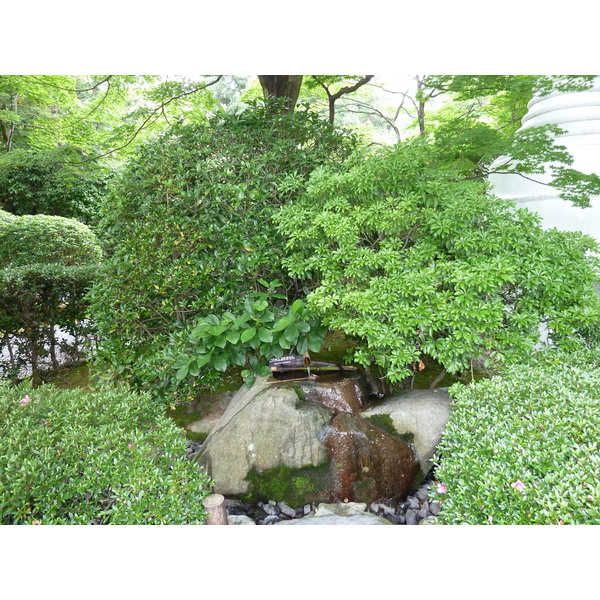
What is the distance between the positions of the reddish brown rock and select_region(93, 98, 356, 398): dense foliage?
1.23 metres

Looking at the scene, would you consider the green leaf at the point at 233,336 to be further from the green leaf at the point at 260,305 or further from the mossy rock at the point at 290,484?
the mossy rock at the point at 290,484

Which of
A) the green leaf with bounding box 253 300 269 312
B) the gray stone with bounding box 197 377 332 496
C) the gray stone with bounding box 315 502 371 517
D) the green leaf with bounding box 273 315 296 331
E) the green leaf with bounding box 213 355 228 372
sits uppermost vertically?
the green leaf with bounding box 253 300 269 312

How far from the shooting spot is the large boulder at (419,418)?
2.76 meters

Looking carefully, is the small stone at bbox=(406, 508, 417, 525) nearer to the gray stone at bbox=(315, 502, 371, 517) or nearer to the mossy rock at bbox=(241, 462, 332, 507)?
the gray stone at bbox=(315, 502, 371, 517)

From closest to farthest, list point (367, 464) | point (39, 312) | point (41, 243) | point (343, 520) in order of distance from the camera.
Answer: point (343, 520) < point (367, 464) < point (39, 312) < point (41, 243)

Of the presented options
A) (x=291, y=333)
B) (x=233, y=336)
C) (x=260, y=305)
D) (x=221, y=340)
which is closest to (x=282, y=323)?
(x=291, y=333)

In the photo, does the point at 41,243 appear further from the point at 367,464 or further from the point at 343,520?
the point at 343,520

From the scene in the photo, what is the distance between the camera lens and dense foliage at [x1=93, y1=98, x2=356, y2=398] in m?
3.38

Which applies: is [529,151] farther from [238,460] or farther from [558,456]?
[238,460]

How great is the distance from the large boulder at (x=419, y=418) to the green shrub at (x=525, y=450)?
1.01 ft

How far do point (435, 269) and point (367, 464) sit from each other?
53.5 inches

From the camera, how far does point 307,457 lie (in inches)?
106

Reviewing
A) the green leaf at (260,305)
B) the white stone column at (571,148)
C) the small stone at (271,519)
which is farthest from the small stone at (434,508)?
the white stone column at (571,148)

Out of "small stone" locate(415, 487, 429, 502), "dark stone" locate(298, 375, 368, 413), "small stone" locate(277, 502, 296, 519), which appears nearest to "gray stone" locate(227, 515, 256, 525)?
"small stone" locate(277, 502, 296, 519)
